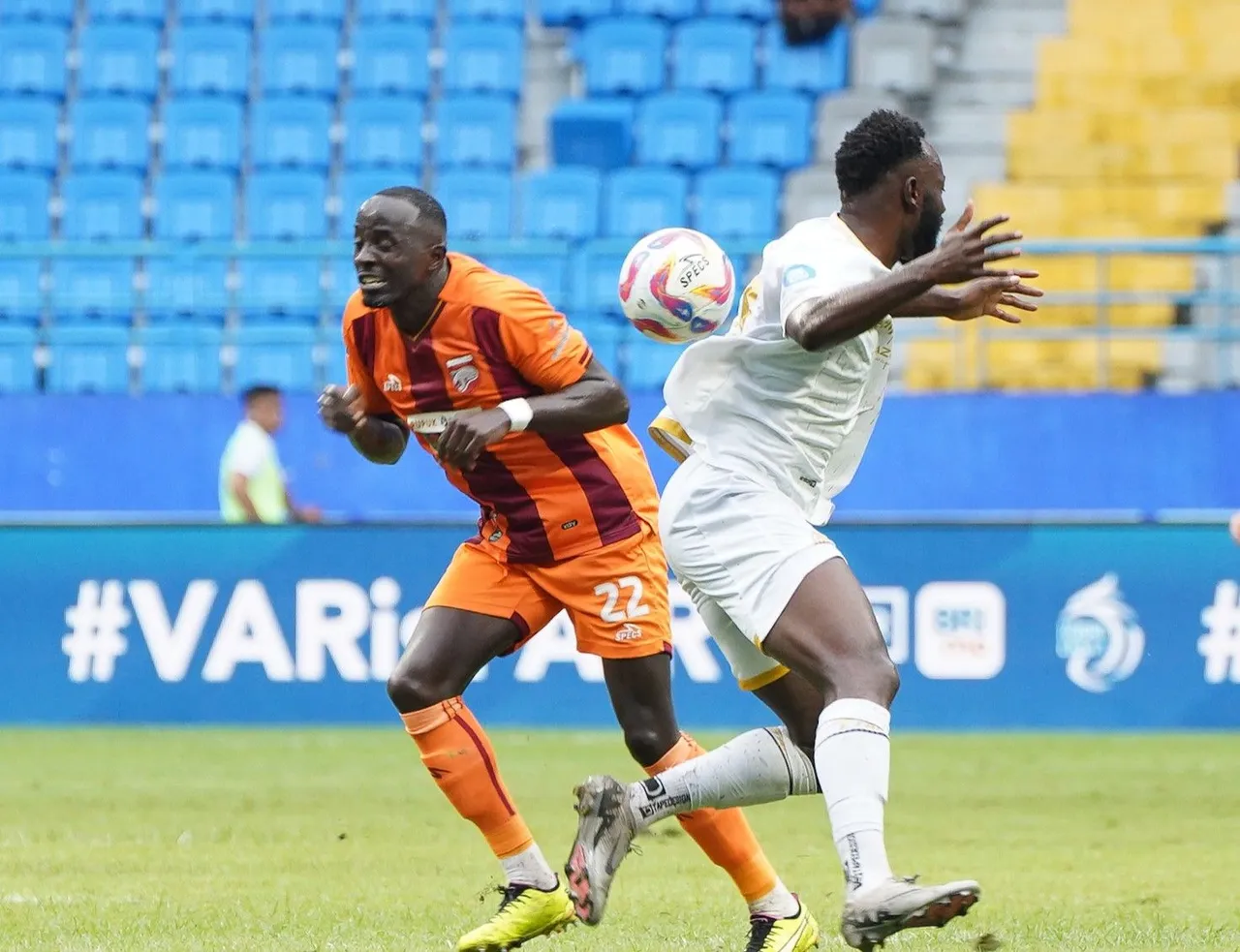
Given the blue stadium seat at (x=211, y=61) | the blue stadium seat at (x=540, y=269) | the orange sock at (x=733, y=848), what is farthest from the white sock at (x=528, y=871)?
the blue stadium seat at (x=211, y=61)

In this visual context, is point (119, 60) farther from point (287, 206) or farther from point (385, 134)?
point (385, 134)

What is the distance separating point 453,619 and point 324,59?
1557 cm

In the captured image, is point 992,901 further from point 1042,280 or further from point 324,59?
point 324,59

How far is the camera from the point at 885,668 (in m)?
5.45

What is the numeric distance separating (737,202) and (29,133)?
6827mm

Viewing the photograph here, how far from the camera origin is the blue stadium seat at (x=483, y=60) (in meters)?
20.9

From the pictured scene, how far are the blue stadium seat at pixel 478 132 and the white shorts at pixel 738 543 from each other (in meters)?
14.6

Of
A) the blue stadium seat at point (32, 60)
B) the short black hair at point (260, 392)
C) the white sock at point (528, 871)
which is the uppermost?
the blue stadium seat at point (32, 60)

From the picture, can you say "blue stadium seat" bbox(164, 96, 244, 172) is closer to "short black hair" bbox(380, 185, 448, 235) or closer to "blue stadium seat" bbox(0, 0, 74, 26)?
"blue stadium seat" bbox(0, 0, 74, 26)

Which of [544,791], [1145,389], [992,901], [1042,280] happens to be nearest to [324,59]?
[1042,280]

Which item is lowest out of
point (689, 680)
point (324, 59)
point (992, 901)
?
point (689, 680)

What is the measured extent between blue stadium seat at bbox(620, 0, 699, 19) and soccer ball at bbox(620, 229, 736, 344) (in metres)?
15.0

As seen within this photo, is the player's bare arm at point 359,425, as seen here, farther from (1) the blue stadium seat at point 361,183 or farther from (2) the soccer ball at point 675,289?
(1) the blue stadium seat at point 361,183

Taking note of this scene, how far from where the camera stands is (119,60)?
2136cm
